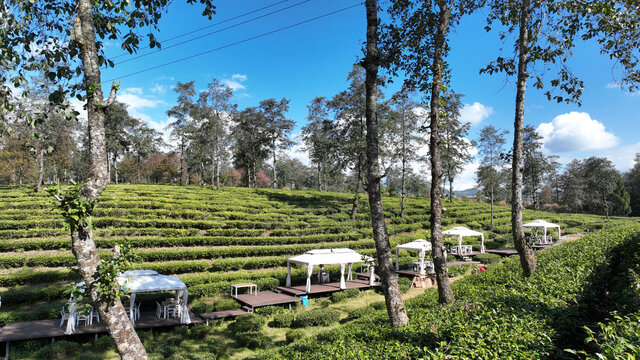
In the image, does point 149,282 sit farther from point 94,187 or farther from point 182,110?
point 182,110

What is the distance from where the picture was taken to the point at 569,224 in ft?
111

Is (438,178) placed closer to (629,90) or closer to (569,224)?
(629,90)

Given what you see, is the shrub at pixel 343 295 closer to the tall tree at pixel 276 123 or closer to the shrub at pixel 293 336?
the shrub at pixel 293 336

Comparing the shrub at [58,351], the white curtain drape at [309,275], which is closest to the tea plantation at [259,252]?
the white curtain drape at [309,275]

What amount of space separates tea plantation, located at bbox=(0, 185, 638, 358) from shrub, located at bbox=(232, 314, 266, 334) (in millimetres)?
2135

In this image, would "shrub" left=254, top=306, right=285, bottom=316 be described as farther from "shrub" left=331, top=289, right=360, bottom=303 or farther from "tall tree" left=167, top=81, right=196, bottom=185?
"tall tree" left=167, top=81, right=196, bottom=185

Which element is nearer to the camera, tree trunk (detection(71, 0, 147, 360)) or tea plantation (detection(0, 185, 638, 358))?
tree trunk (detection(71, 0, 147, 360))

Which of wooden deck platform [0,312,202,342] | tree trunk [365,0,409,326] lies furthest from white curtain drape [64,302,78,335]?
tree trunk [365,0,409,326]

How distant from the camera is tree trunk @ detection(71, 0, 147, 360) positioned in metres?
3.75

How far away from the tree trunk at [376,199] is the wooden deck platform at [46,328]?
8.56 m

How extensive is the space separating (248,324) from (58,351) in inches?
196

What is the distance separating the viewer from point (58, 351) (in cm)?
852

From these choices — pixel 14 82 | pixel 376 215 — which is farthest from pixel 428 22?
pixel 14 82

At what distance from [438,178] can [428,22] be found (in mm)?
3419
